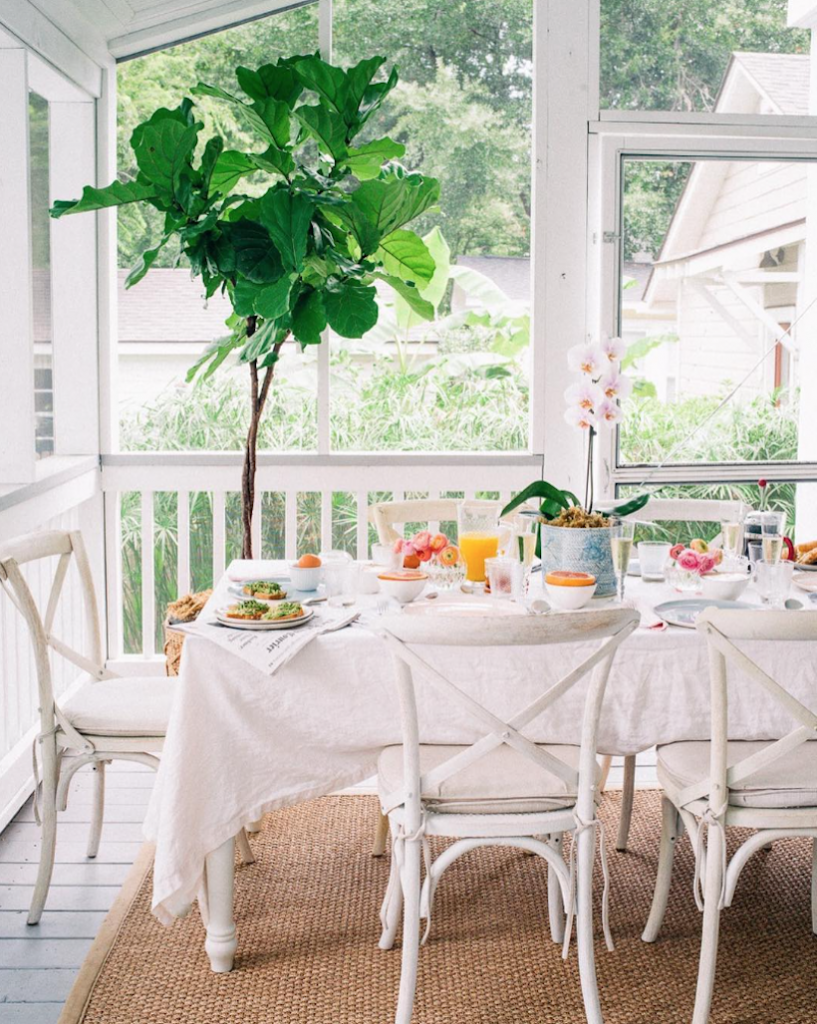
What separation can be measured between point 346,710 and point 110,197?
1.98 metres

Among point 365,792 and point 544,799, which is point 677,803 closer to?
point 544,799

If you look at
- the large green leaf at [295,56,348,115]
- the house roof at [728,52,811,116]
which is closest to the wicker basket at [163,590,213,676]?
the large green leaf at [295,56,348,115]

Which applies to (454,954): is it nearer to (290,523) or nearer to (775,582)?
(775,582)

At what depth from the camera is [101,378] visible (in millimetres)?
4543

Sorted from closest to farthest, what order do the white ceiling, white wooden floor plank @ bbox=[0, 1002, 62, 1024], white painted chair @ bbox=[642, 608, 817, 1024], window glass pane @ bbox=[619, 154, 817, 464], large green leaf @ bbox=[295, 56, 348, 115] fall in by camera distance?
white painted chair @ bbox=[642, 608, 817, 1024] < white wooden floor plank @ bbox=[0, 1002, 62, 1024] < large green leaf @ bbox=[295, 56, 348, 115] < the white ceiling < window glass pane @ bbox=[619, 154, 817, 464]

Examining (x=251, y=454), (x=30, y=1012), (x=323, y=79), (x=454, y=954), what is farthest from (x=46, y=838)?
(x=323, y=79)

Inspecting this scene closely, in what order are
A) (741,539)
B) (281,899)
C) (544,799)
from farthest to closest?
(741,539), (281,899), (544,799)

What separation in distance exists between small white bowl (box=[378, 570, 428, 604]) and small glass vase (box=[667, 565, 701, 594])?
2.08 feet

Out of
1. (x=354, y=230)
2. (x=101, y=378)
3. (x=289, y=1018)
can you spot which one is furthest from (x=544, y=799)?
(x=101, y=378)

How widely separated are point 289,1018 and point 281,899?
1.75 feet

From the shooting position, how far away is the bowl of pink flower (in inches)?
115

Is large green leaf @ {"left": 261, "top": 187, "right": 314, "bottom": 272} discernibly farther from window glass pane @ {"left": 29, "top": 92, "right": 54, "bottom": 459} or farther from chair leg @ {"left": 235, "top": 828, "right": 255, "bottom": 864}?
chair leg @ {"left": 235, "top": 828, "right": 255, "bottom": 864}

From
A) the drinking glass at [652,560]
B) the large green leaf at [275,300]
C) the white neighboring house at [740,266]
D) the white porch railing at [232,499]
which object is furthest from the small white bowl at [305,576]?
the white neighboring house at [740,266]

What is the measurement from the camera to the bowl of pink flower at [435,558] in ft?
9.55
